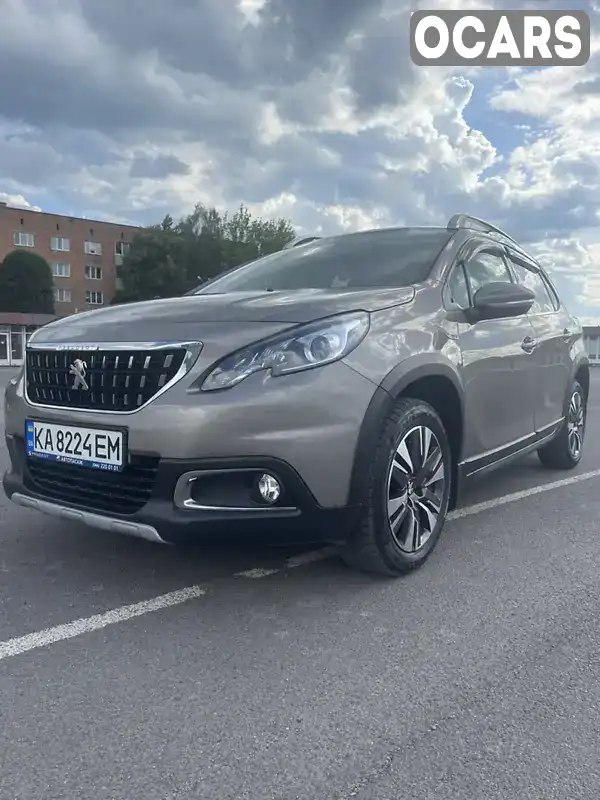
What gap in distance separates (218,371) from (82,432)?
0.66 m

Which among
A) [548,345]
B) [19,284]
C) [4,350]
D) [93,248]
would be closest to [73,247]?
[93,248]

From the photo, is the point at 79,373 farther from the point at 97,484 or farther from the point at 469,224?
the point at 469,224

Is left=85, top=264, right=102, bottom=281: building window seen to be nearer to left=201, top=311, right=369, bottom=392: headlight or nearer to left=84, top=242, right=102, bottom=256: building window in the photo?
left=84, top=242, right=102, bottom=256: building window

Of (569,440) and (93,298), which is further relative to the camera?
(93,298)

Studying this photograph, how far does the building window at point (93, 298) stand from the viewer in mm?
65688

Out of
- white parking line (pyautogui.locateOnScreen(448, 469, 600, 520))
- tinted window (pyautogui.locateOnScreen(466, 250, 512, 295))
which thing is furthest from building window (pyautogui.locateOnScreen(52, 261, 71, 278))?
tinted window (pyautogui.locateOnScreen(466, 250, 512, 295))

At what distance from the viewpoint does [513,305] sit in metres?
3.90

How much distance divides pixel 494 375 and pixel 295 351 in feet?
5.14

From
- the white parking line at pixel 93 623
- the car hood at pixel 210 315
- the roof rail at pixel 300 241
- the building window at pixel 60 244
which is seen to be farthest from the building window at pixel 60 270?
the white parking line at pixel 93 623

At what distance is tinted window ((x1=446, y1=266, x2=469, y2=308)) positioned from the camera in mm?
3807

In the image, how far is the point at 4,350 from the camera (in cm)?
3944

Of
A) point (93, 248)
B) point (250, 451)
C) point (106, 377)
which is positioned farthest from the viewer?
point (93, 248)

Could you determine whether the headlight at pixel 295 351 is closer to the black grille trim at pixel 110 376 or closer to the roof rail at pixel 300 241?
the black grille trim at pixel 110 376

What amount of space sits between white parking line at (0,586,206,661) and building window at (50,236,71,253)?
210ft
